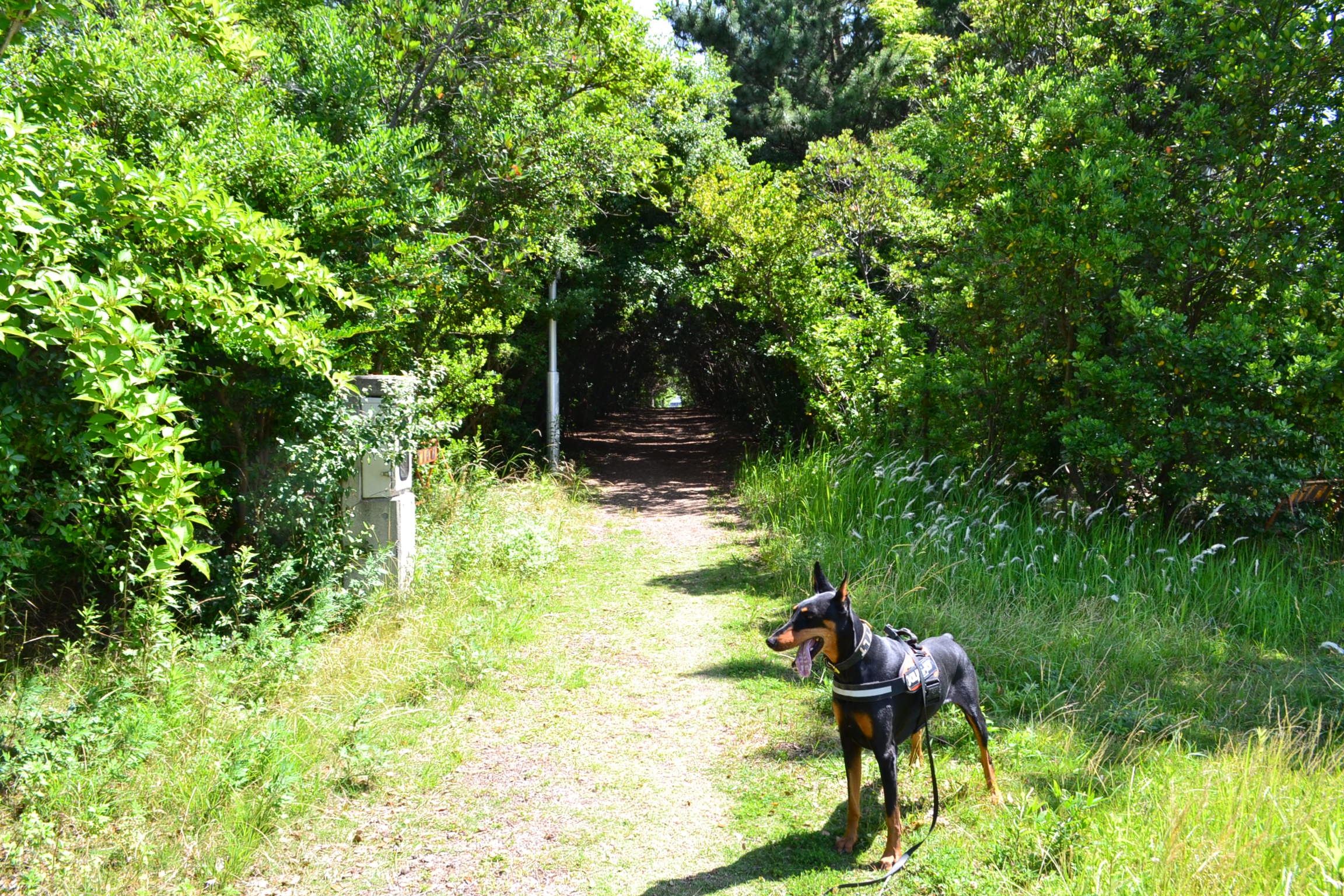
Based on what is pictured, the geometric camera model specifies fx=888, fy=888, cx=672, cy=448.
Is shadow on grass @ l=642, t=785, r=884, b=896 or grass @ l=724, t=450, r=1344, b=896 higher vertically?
grass @ l=724, t=450, r=1344, b=896

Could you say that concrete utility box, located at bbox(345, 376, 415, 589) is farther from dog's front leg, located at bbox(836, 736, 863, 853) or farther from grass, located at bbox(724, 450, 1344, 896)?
dog's front leg, located at bbox(836, 736, 863, 853)

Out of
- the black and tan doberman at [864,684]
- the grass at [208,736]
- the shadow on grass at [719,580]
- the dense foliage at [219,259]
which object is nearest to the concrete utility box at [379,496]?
the dense foliage at [219,259]

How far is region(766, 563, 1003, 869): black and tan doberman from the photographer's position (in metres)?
3.60

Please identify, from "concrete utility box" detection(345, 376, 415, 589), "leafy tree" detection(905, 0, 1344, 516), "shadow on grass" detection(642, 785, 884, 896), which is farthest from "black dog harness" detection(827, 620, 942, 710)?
"leafy tree" detection(905, 0, 1344, 516)

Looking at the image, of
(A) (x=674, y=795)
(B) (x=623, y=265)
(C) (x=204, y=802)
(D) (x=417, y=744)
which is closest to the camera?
(C) (x=204, y=802)

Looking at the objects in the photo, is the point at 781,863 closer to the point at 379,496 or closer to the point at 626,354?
the point at 379,496

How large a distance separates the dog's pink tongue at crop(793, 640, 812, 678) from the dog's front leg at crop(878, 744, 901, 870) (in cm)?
51

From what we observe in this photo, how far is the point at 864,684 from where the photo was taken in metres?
3.63

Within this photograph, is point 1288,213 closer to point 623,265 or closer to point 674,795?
point 674,795

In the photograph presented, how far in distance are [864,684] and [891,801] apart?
1.65ft

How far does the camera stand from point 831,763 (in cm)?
475

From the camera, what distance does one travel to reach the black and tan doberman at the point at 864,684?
360cm

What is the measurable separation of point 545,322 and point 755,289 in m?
3.48

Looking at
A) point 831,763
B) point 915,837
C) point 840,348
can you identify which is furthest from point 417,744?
point 840,348
